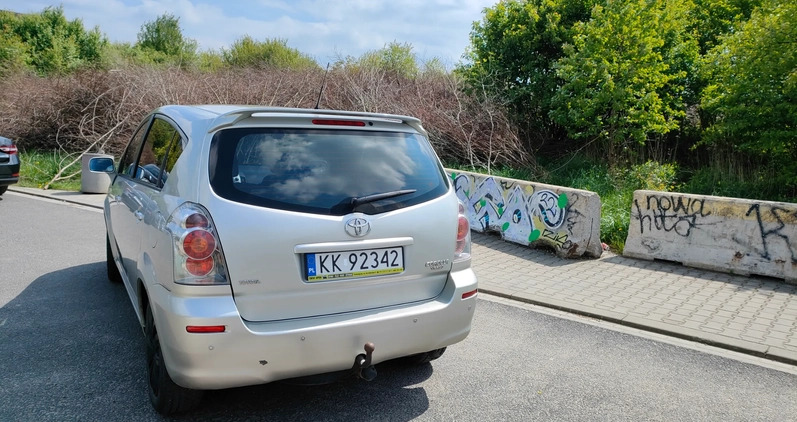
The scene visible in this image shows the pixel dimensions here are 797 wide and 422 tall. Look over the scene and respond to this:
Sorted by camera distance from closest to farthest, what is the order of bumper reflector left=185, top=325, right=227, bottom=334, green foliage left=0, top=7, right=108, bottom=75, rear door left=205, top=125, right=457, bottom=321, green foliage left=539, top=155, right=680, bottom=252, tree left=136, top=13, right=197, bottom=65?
1. bumper reflector left=185, top=325, right=227, bottom=334
2. rear door left=205, top=125, right=457, bottom=321
3. green foliage left=539, top=155, right=680, bottom=252
4. green foliage left=0, top=7, right=108, bottom=75
5. tree left=136, top=13, right=197, bottom=65

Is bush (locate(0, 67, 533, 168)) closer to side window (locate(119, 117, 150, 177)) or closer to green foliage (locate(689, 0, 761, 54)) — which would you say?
green foliage (locate(689, 0, 761, 54))

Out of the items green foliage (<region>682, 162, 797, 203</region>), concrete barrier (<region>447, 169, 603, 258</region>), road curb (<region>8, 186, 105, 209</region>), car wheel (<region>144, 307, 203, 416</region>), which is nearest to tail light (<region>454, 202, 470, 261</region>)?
car wheel (<region>144, 307, 203, 416</region>)

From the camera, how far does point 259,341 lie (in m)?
2.79

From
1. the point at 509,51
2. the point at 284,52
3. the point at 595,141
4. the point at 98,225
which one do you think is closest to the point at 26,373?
the point at 98,225

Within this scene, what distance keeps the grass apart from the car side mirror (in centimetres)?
Answer: 964

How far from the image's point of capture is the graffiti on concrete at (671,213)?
7117mm

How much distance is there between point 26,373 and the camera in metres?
3.74

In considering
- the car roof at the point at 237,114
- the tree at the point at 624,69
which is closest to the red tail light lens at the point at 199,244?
the car roof at the point at 237,114

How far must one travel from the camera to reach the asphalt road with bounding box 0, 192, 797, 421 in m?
3.38

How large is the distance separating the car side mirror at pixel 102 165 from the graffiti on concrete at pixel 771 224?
6.93 m

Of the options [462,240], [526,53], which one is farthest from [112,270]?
[526,53]

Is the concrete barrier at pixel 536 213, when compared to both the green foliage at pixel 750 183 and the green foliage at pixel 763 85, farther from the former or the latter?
the green foliage at pixel 763 85

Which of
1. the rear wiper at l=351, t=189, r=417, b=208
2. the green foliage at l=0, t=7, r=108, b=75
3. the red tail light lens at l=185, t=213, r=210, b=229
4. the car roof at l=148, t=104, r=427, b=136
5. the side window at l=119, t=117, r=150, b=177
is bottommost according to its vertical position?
the red tail light lens at l=185, t=213, r=210, b=229

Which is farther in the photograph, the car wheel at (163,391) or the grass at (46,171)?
the grass at (46,171)
